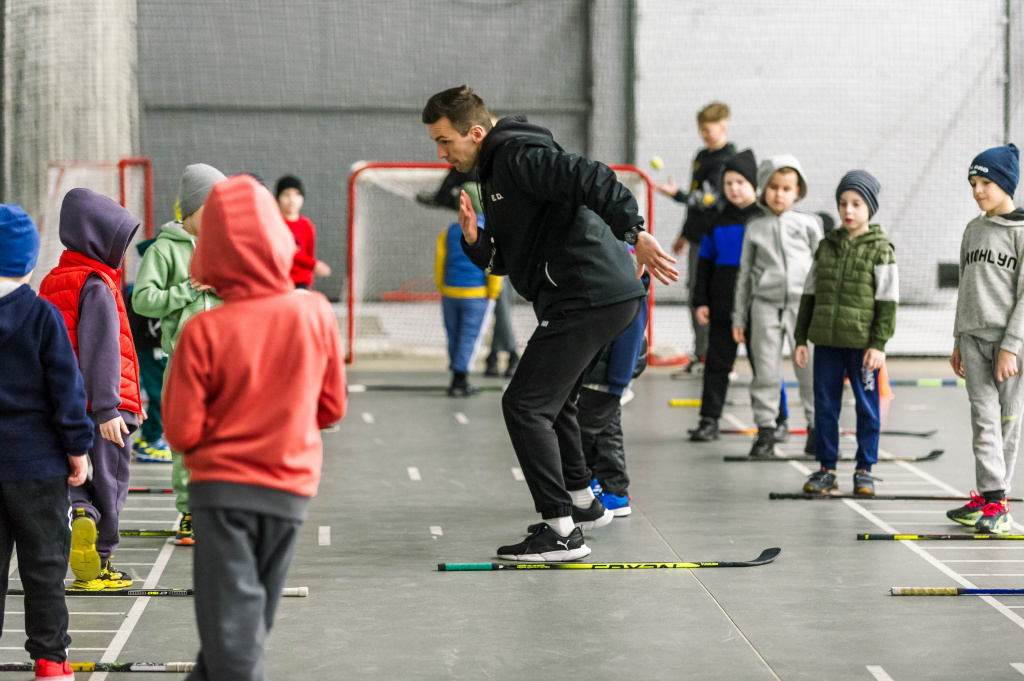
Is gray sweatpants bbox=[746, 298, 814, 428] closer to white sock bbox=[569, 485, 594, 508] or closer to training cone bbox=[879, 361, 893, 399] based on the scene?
training cone bbox=[879, 361, 893, 399]

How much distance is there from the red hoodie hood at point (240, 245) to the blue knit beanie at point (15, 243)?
974 mm

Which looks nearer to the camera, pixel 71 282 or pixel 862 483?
pixel 71 282

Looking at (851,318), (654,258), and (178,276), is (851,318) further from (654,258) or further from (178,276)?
(178,276)

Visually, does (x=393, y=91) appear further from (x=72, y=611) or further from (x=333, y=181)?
(x=72, y=611)

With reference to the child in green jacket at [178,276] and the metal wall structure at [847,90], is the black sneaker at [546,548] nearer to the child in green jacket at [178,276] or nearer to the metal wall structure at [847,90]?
the child in green jacket at [178,276]

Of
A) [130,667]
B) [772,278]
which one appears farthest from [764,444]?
[130,667]

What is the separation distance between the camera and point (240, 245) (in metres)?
2.77

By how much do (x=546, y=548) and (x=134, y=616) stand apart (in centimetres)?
162

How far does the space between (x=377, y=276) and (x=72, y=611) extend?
900 centimetres

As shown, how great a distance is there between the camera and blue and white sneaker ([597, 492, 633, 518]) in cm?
573

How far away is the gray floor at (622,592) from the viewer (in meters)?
3.75

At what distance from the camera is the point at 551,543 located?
489cm

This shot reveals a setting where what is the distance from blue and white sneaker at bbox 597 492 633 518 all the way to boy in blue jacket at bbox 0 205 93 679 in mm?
2832

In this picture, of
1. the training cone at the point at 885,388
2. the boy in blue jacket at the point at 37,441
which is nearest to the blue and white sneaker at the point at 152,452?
the boy in blue jacket at the point at 37,441
